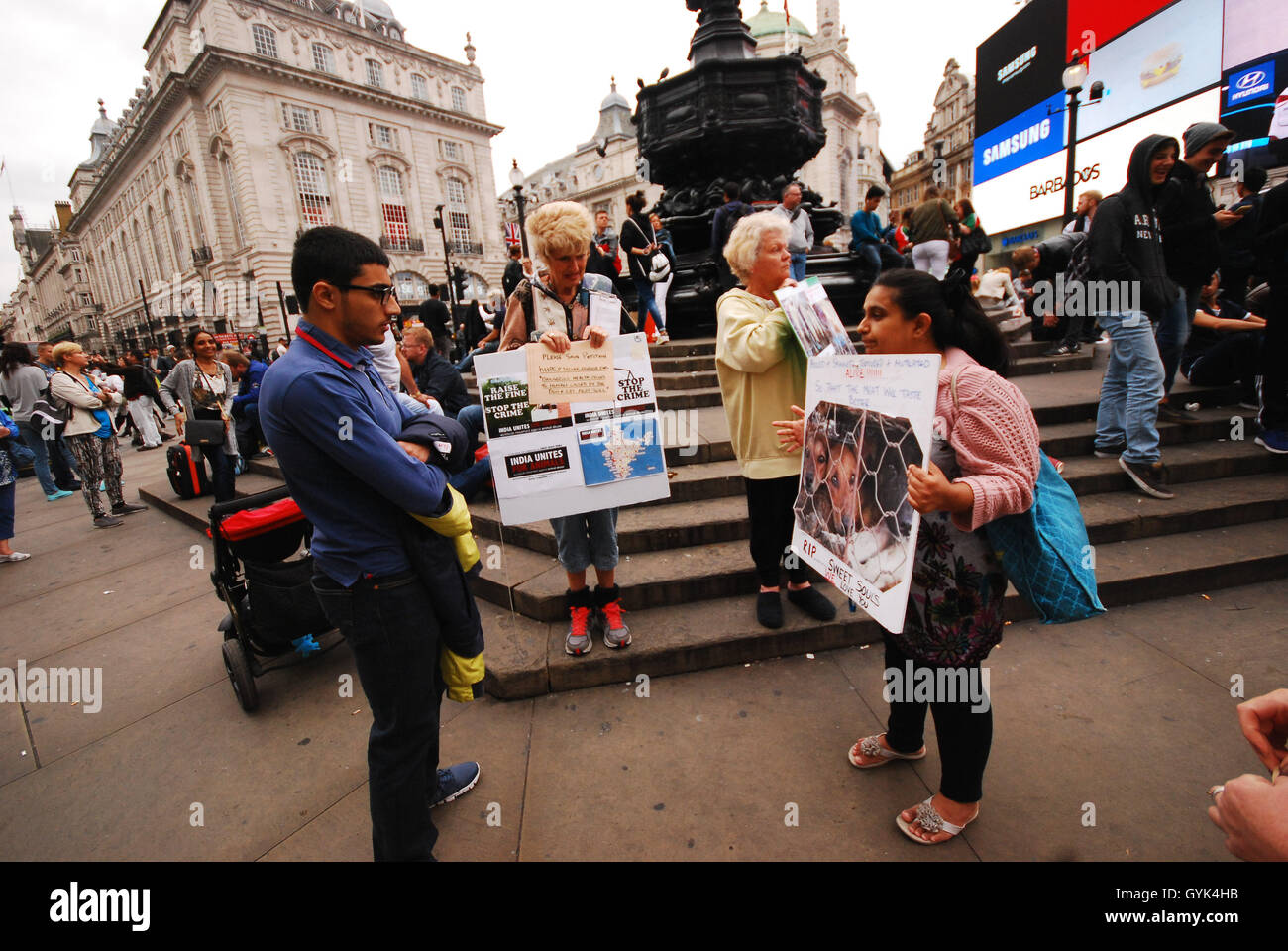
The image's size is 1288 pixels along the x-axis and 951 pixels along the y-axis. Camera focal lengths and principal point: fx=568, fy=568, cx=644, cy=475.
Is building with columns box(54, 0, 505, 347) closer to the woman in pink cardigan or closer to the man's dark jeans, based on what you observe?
the man's dark jeans

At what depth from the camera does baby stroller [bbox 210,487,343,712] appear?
2.90m

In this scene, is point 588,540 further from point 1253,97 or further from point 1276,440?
point 1253,97

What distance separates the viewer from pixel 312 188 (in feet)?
120

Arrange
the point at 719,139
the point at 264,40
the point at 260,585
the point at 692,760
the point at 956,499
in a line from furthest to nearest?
the point at 264,40, the point at 719,139, the point at 260,585, the point at 692,760, the point at 956,499

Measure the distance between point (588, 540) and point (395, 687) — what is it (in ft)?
4.38

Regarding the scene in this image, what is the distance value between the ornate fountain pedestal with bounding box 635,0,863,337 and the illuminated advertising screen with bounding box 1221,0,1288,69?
19859mm

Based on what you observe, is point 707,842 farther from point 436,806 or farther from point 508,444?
point 508,444

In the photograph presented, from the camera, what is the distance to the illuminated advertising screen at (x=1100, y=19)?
21.9 m

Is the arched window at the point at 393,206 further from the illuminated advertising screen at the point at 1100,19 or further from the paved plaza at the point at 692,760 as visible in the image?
the paved plaza at the point at 692,760

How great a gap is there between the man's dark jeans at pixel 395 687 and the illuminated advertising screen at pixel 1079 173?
77.3 ft

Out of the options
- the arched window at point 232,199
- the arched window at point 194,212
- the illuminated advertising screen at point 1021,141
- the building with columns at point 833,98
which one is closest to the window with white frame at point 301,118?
the arched window at point 232,199

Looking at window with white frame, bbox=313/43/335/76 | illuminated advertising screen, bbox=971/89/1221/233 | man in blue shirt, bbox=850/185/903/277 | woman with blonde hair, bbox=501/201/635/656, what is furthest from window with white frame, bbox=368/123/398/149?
woman with blonde hair, bbox=501/201/635/656

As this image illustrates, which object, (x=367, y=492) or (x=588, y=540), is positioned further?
(x=588, y=540)

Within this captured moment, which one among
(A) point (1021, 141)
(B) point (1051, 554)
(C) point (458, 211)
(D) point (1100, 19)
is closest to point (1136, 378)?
(B) point (1051, 554)
